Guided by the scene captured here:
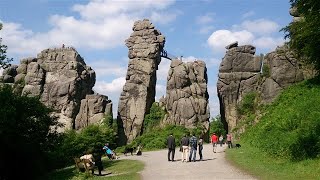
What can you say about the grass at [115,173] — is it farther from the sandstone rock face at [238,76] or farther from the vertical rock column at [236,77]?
the vertical rock column at [236,77]

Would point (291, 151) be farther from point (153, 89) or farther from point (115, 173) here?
point (153, 89)

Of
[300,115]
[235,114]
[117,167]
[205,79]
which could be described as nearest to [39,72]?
[205,79]

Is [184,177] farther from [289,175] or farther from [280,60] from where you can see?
[280,60]

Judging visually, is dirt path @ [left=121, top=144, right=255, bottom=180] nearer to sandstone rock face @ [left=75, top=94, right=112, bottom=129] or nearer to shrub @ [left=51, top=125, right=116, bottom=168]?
shrub @ [left=51, top=125, right=116, bottom=168]

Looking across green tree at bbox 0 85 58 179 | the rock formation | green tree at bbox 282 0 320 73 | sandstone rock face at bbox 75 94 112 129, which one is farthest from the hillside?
the rock formation

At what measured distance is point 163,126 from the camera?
6222 centimetres

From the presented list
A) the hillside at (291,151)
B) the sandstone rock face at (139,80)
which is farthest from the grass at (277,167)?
the sandstone rock face at (139,80)

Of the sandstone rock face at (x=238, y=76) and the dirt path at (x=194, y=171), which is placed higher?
the sandstone rock face at (x=238, y=76)

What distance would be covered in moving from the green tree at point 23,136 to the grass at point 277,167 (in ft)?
48.7

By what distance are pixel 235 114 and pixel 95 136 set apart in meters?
22.4

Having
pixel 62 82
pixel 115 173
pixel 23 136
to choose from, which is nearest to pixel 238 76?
pixel 62 82

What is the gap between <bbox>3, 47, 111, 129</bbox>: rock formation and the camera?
63500 millimetres

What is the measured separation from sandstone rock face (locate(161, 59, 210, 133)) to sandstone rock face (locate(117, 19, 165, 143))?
3.01m

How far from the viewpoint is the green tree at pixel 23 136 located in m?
28.3
